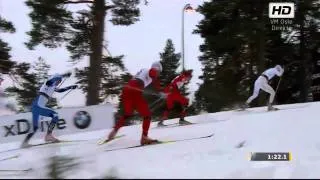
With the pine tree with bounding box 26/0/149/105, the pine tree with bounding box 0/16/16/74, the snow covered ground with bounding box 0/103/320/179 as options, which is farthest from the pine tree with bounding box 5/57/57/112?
the snow covered ground with bounding box 0/103/320/179

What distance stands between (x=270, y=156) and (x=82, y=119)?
9285 millimetres

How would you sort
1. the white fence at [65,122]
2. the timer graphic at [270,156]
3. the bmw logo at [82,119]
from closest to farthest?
1. the timer graphic at [270,156]
2. the white fence at [65,122]
3. the bmw logo at [82,119]

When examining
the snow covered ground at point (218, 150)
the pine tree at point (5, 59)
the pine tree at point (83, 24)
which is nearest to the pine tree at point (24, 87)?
the pine tree at point (5, 59)

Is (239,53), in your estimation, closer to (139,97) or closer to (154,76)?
(154,76)

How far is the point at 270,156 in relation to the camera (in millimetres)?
11336

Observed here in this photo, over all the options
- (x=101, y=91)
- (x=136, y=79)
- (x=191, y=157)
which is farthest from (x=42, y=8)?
(x=191, y=157)

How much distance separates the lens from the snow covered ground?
28.9 ft

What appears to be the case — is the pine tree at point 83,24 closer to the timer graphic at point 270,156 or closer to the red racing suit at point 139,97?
the red racing suit at point 139,97

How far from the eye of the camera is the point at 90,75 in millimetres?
25891

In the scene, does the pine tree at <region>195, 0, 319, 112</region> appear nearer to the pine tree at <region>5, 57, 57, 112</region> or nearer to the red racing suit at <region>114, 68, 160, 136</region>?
the pine tree at <region>5, 57, 57, 112</region>

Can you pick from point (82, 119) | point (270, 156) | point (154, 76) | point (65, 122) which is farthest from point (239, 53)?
point (270, 156)

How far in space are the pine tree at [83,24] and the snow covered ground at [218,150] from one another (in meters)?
8.17

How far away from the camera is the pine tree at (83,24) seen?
25.5m

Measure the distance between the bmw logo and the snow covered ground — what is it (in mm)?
1213
